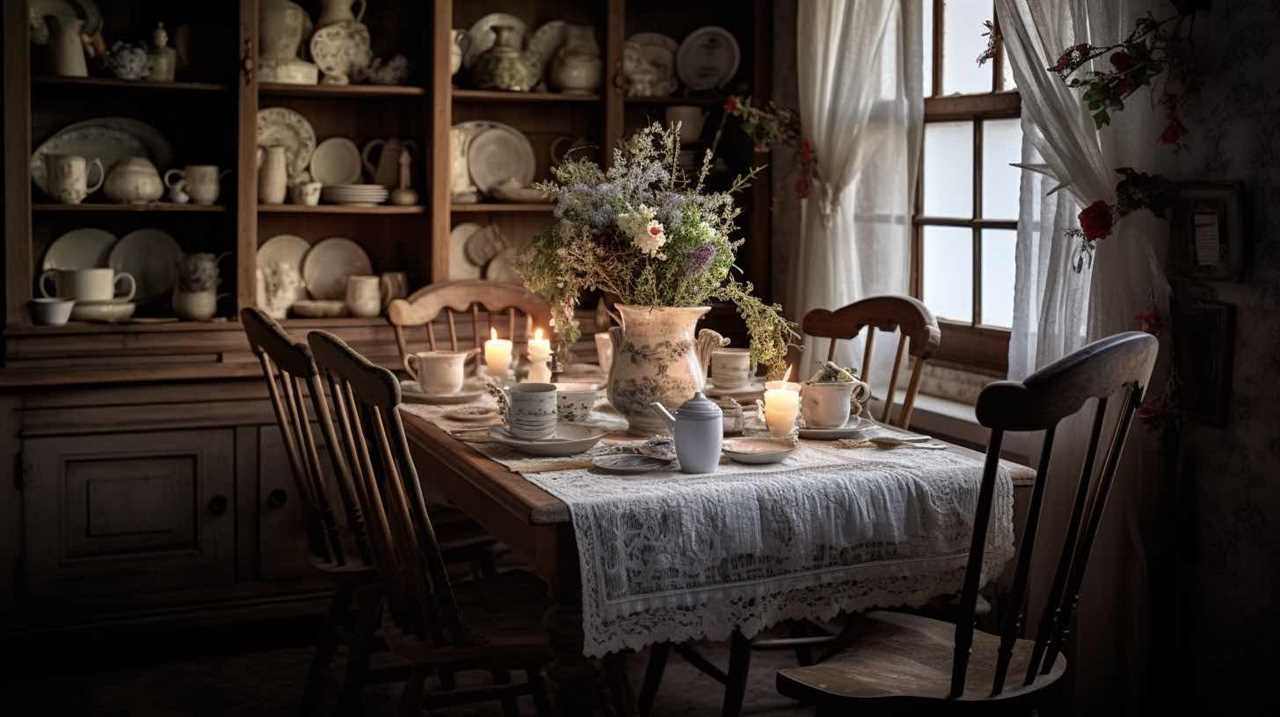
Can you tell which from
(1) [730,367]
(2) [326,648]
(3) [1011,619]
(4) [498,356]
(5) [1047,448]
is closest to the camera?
(5) [1047,448]

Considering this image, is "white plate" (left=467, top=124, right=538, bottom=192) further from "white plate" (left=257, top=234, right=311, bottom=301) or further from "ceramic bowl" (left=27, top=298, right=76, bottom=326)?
"ceramic bowl" (left=27, top=298, right=76, bottom=326)

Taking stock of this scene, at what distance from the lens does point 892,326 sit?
3.30 meters

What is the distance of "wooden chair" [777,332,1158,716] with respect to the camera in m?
2.02

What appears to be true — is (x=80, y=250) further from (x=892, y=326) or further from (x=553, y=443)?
(x=892, y=326)

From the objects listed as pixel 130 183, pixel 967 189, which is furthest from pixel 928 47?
pixel 130 183

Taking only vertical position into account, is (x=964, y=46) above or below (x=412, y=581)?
above

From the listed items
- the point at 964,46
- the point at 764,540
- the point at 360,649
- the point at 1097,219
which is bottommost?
the point at 360,649

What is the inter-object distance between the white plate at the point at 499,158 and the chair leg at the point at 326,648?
1.86m

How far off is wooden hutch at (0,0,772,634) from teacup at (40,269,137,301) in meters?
0.09

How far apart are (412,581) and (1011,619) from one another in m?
1.05

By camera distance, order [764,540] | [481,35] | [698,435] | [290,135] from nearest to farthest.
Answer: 1. [764,540]
2. [698,435]
3. [290,135]
4. [481,35]

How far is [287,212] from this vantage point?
451 cm

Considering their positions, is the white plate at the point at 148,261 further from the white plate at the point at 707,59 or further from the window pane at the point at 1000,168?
the window pane at the point at 1000,168

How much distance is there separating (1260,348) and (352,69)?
112 inches
